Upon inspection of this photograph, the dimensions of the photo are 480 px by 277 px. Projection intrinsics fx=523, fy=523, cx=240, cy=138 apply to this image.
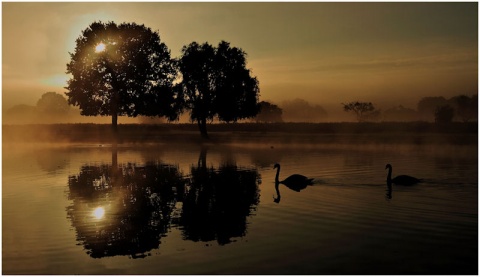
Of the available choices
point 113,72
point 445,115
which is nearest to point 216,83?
point 113,72

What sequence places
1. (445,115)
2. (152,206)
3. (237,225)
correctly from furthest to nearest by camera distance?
(445,115)
(152,206)
(237,225)

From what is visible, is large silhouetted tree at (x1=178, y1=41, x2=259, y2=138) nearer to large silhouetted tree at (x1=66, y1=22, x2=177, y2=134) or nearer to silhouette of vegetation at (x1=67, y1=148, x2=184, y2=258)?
large silhouetted tree at (x1=66, y1=22, x2=177, y2=134)

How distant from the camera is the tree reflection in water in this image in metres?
14.0

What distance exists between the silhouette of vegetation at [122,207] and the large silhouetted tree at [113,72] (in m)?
42.6

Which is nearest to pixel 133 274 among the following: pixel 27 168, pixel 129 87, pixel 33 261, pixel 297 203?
pixel 33 261

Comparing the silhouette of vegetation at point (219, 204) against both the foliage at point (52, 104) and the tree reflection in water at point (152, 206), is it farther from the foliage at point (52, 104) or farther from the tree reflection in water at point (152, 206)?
the foliage at point (52, 104)

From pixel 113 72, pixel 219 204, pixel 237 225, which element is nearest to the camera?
pixel 237 225

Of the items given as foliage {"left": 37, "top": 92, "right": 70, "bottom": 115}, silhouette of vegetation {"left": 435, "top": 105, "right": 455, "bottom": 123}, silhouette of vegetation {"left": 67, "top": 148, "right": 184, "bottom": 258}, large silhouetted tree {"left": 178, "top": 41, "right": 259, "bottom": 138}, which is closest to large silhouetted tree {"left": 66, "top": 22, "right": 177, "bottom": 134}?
large silhouetted tree {"left": 178, "top": 41, "right": 259, "bottom": 138}

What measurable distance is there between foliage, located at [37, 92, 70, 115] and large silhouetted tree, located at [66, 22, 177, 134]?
114 m

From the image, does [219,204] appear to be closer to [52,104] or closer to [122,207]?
[122,207]

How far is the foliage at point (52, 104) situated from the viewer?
181 meters

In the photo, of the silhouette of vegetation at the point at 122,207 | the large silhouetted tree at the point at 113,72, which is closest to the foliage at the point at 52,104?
the large silhouetted tree at the point at 113,72

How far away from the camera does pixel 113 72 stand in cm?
7400

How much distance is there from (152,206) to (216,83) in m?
61.4
